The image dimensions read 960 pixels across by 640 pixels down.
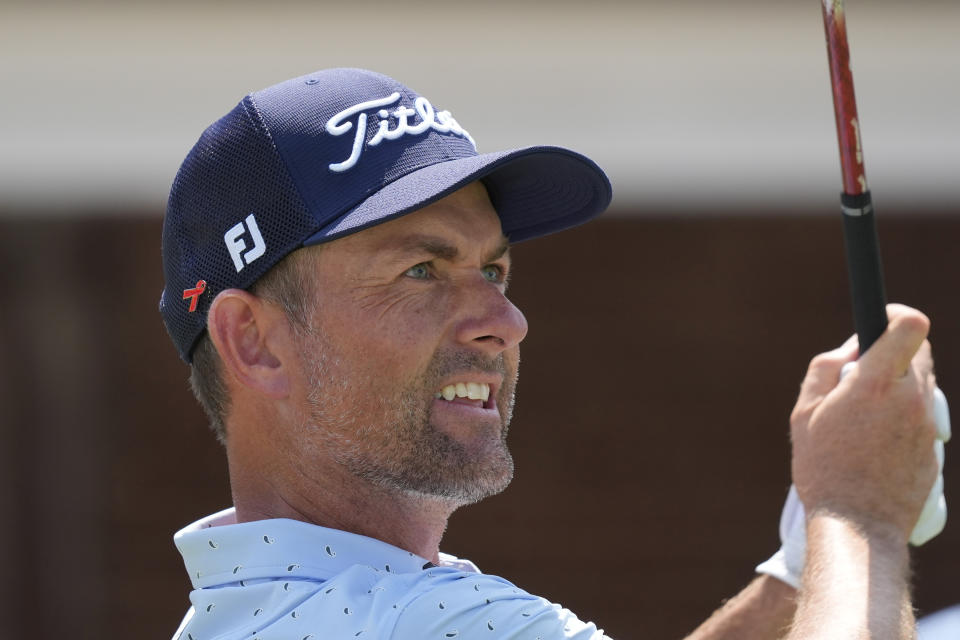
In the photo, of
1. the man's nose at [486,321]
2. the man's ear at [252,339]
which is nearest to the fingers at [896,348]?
the man's nose at [486,321]

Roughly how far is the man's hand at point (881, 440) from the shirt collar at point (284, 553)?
63 centimetres

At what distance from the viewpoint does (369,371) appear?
2.16 meters

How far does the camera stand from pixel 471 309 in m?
2.22

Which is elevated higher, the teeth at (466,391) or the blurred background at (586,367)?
the blurred background at (586,367)

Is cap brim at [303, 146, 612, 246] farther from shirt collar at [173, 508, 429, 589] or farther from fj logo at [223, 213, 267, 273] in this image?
shirt collar at [173, 508, 429, 589]

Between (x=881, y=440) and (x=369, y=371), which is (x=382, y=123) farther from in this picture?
(x=881, y=440)

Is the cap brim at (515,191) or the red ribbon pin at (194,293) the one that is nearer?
the cap brim at (515,191)

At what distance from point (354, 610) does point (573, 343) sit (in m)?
5.01

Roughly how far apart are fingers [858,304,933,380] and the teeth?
573 mm

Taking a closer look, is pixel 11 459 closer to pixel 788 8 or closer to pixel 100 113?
pixel 100 113

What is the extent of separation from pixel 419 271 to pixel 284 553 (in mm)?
488

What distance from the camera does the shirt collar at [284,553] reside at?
6.64ft

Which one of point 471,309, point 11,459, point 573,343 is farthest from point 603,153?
point 471,309

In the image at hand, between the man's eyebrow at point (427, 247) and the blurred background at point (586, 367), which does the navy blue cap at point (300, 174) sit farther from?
the blurred background at point (586, 367)
